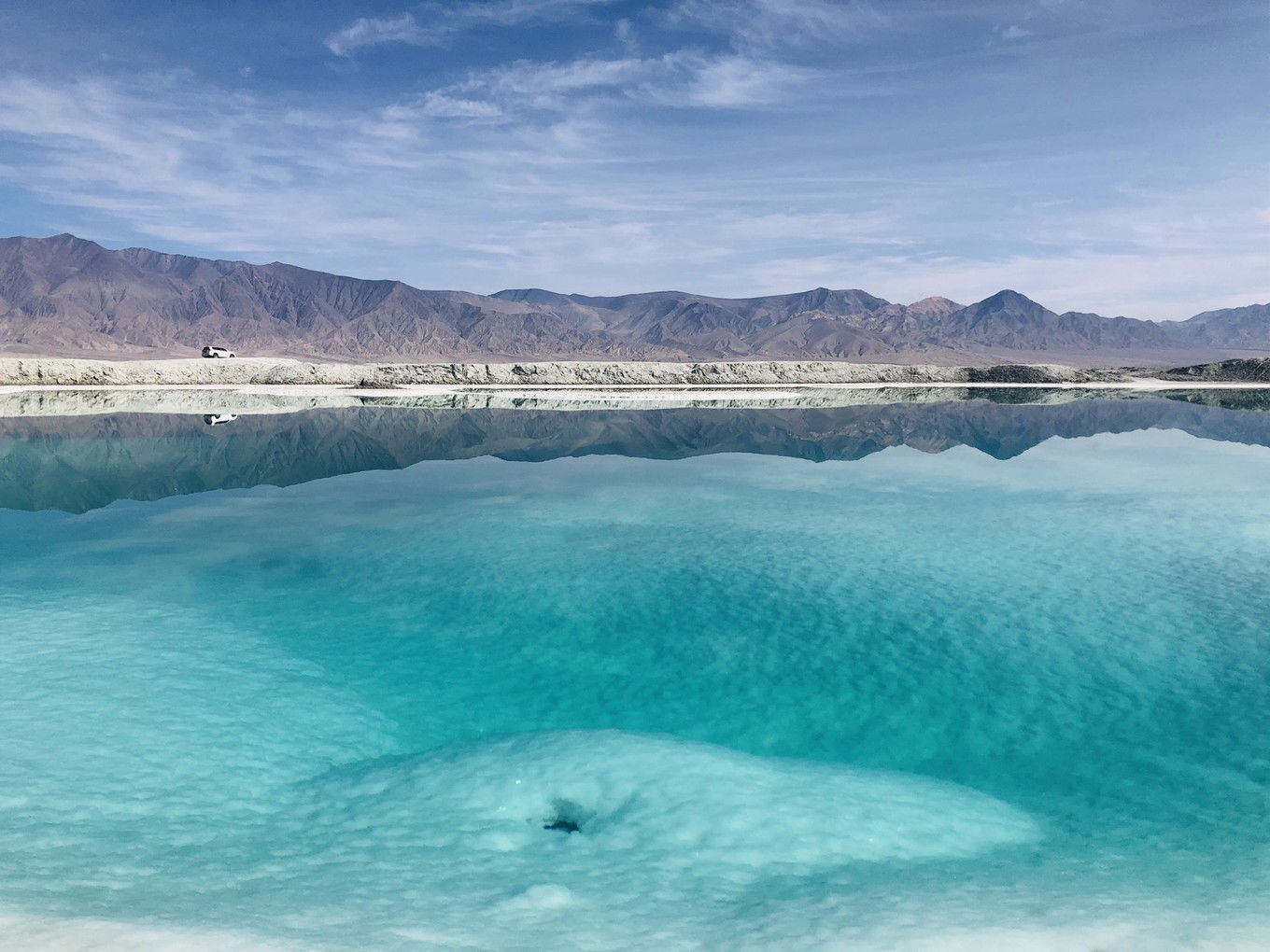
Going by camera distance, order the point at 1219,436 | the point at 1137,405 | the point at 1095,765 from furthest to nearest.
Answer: the point at 1137,405, the point at 1219,436, the point at 1095,765

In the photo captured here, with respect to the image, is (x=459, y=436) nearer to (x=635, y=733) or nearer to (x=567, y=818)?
(x=635, y=733)

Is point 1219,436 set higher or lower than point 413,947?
higher

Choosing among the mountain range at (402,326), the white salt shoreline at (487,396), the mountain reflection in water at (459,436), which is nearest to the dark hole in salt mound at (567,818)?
the mountain reflection in water at (459,436)

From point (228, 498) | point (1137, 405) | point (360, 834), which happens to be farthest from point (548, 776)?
point (1137, 405)

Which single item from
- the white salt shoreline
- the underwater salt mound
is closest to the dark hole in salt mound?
the underwater salt mound

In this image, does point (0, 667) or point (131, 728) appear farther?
point (0, 667)

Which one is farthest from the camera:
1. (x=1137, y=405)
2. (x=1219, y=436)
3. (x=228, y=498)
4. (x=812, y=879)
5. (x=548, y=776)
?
(x=1137, y=405)

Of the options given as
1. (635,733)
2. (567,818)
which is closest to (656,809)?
(567,818)

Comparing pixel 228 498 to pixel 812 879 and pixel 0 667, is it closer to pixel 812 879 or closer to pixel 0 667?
pixel 0 667
